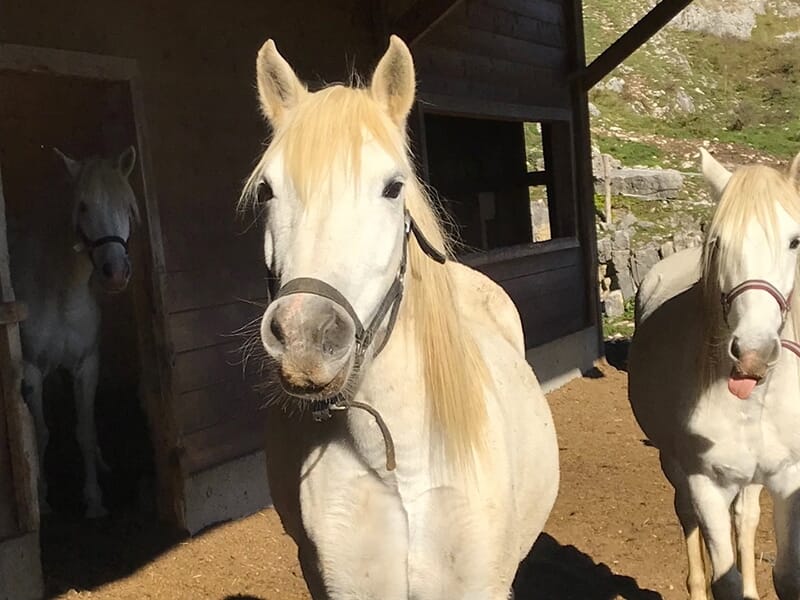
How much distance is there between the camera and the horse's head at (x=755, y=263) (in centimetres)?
256

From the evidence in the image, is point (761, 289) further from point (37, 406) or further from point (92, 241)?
point (37, 406)

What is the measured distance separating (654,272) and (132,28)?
2986mm

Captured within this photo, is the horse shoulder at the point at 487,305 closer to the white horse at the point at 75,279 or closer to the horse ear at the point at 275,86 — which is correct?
the horse ear at the point at 275,86

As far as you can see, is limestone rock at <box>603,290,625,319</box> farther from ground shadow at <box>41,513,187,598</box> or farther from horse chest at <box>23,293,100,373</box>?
ground shadow at <box>41,513,187,598</box>

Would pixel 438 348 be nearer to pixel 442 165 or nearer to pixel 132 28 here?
pixel 132 28

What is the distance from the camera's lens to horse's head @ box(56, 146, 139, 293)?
4477 millimetres

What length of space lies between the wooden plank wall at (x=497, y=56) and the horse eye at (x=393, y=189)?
15.7 ft

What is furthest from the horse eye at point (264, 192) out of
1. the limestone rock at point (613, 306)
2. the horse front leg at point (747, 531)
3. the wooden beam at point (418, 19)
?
the limestone rock at point (613, 306)

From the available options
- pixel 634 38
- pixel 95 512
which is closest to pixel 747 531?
pixel 95 512

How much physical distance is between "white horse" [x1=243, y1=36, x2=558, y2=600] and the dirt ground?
1954 millimetres

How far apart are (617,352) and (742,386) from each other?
286 inches

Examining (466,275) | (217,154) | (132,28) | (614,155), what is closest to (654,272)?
(466,275)

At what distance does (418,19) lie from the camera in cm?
596

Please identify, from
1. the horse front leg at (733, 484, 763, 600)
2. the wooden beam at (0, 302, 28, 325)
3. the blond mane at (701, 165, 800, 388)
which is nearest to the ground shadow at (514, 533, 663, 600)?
the horse front leg at (733, 484, 763, 600)
